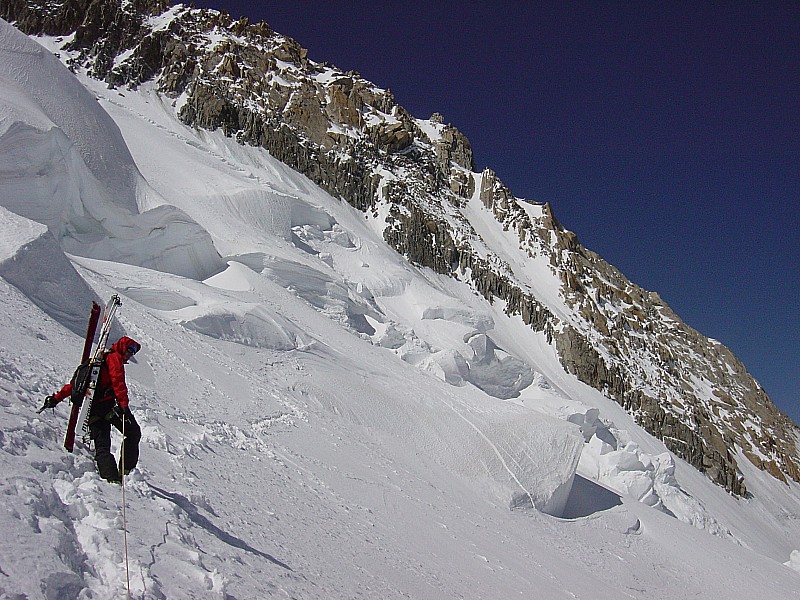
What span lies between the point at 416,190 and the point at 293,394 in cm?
4468

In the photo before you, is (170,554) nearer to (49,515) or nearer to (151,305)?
(49,515)

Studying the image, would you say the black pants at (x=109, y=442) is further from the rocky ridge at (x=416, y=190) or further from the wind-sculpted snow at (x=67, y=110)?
the rocky ridge at (x=416, y=190)

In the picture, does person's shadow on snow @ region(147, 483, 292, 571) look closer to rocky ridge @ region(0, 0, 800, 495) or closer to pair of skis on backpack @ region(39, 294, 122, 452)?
pair of skis on backpack @ region(39, 294, 122, 452)

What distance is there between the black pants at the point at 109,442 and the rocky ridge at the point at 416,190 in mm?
41073

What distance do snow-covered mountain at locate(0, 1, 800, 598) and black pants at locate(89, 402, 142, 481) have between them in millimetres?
154

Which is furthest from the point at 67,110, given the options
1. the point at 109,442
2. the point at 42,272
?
the point at 109,442

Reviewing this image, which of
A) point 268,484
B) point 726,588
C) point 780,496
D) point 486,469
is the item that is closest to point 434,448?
point 486,469

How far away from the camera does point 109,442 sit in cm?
477

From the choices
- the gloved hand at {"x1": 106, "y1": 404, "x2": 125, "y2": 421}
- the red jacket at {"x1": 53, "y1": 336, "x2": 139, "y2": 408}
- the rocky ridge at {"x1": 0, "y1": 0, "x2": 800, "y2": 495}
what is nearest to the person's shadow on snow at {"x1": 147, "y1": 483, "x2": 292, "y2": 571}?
the gloved hand at {"x1": 106, "y1": 404, "x2": 125, "y2": 421}

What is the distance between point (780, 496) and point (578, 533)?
51615mm

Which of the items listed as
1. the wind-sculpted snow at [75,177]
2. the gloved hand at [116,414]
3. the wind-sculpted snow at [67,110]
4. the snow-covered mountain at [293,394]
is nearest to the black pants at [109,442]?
the gloved hand at [116,414]

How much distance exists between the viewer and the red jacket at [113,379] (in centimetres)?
481

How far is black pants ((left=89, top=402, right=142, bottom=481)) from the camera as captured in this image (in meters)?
4.63

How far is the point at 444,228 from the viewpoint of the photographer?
1996 inches
